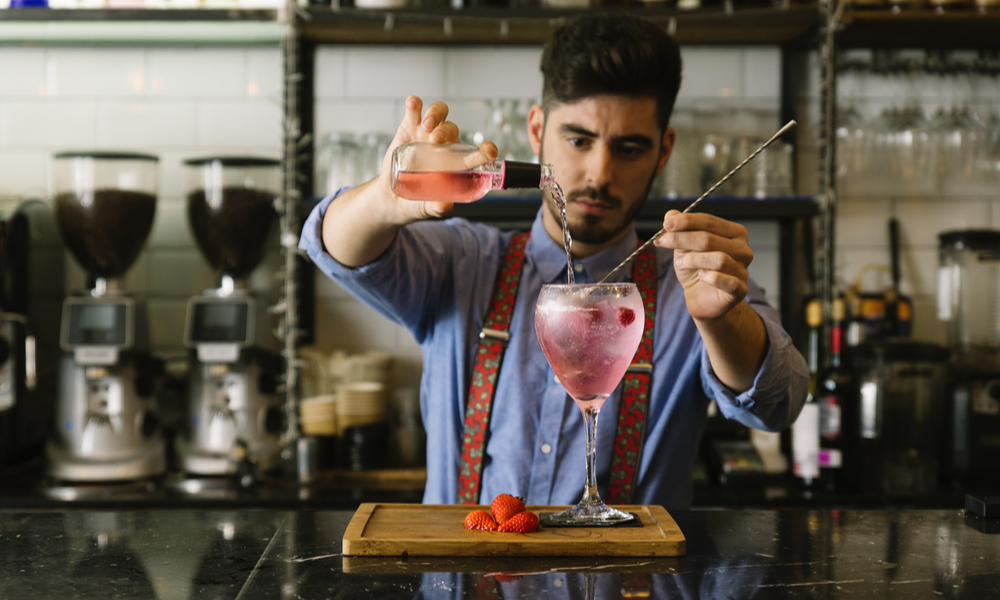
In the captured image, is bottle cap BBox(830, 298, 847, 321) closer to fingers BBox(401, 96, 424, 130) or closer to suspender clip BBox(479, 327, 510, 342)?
suspender clip BBox(479, 327, 510, 342)

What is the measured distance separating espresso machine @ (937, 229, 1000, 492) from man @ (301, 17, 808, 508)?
1.06 metres

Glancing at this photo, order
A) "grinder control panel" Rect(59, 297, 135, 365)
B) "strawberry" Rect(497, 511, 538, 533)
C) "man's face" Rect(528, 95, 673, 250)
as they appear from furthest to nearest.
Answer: "grinder control panel" Rect(59, 297, 135, 365) → "man's face" Rect(528, 95, 673, 250) → "strawberry" Rect(497, 511, 538, 533)

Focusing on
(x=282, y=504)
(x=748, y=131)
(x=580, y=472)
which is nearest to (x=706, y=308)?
(x=580, y=472)

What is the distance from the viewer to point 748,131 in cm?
252

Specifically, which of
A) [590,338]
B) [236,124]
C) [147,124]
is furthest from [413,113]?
[147,124]

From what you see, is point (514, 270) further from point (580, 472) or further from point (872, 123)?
point (872, 123)

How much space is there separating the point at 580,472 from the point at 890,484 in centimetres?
116

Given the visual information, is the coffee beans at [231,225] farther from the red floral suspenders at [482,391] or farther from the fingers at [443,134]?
the fingers at [443,134]

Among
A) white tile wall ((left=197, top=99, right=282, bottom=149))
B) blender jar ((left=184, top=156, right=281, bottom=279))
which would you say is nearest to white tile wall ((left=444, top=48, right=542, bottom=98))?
white tile wall ((left=197, top=99, right=282, bottom=149))

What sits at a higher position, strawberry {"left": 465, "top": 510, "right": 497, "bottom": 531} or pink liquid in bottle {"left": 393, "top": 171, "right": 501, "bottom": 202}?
pink liquid in bottle {"left": 393, "top": 171, "right": 501, "bottom": 202}

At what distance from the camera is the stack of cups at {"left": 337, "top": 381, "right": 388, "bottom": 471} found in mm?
2133

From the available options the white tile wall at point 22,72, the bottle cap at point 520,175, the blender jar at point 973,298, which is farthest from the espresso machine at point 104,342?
the blender jar at point 973,298

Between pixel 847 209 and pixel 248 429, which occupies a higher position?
pixel 847 209

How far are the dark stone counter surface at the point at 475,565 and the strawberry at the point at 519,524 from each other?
2.0 inches
